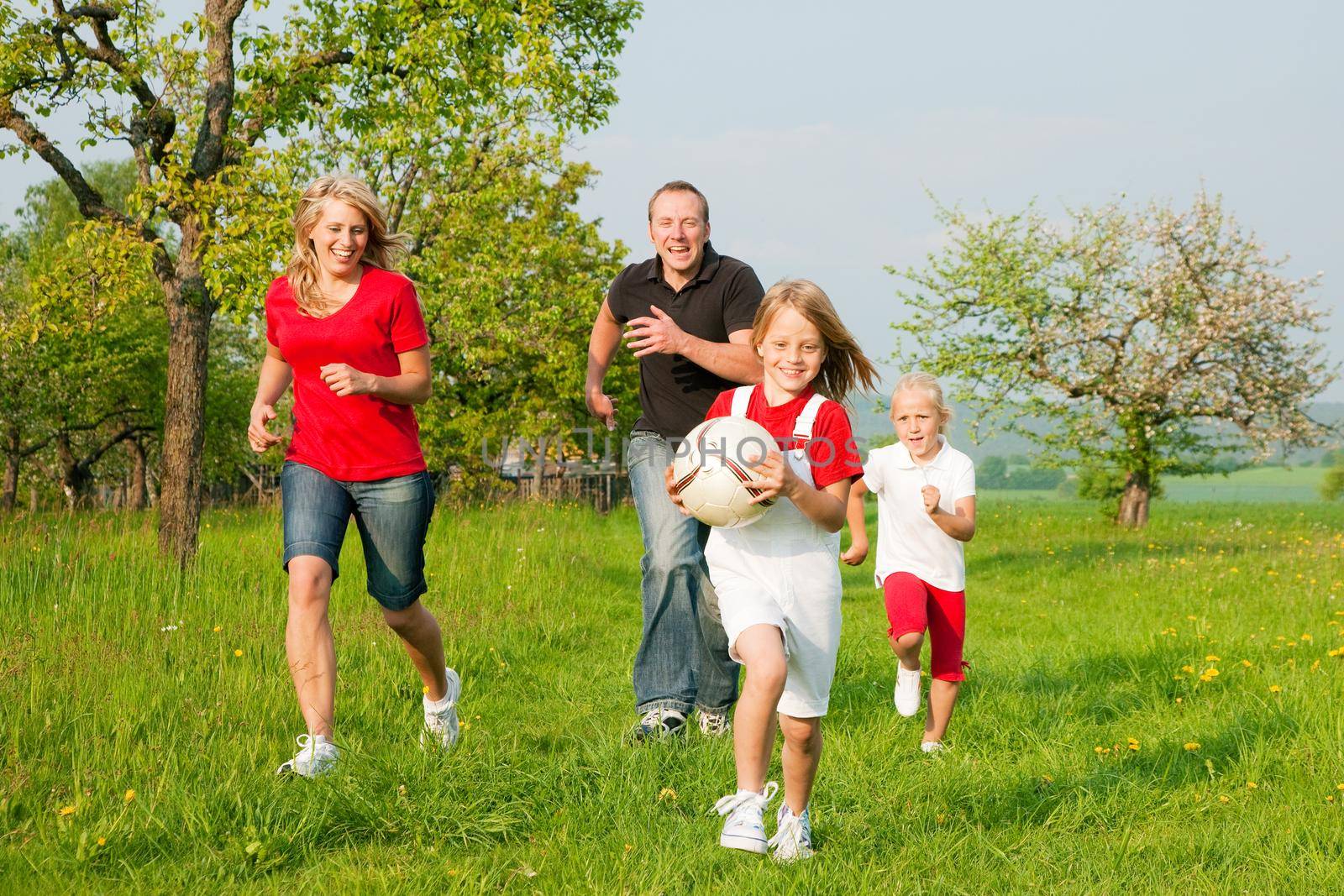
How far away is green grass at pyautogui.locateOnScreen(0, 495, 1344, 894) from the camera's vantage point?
10.9 feet

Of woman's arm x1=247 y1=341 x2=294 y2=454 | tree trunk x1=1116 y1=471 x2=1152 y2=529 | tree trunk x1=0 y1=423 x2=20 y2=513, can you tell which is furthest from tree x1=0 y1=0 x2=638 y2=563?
tree trunk x1=0 y1=423 x2=20 y2=513

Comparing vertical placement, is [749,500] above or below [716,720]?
above

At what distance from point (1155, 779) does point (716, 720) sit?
1814 millimetres

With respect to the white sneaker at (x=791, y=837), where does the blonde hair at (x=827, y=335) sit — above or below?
above

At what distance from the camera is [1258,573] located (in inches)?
428

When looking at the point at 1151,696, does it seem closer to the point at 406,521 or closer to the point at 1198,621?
the point at 1198,621

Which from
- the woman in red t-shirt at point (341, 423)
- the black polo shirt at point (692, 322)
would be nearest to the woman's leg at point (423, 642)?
the woman in red t-shirt at point (341, 423)

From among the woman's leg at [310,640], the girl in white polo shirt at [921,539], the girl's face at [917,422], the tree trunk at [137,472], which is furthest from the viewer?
the tree trunk at [137,472]

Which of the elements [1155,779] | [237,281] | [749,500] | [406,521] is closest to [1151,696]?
[1155,779]

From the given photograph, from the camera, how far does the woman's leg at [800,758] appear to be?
341 centimetres

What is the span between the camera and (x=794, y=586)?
3.42 meters

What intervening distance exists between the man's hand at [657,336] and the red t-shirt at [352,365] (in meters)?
0.82

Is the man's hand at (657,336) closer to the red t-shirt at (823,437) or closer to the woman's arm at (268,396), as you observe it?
the red t-shirt at (823,437)

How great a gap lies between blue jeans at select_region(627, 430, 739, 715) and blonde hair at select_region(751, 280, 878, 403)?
1.14m
